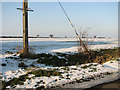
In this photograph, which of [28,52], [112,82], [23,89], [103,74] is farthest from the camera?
[28,52]

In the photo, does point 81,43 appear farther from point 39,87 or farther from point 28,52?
point 39,87

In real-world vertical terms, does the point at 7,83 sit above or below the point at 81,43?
below

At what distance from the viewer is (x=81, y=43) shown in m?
11.6

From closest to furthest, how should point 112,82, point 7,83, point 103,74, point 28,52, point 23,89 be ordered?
point 23,89 < point 7,83 < point 112,82 < point 103,74 < point 28,52

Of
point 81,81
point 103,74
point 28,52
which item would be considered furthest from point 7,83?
point 28,52

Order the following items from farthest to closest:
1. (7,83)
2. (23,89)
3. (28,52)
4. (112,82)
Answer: (28,52) → (112,82) → (7,83) → (23,89)

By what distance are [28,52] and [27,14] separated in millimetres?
3425

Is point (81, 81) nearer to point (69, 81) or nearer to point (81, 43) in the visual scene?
point (69, 81)

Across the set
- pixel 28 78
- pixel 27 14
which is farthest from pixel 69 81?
pixel 27 14

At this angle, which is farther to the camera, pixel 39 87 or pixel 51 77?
pixel 51 77

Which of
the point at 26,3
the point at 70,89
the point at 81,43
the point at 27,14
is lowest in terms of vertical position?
the point at 70,89

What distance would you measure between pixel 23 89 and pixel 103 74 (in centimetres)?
366

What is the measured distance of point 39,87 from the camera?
14.8 feet

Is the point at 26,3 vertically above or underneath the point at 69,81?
above
